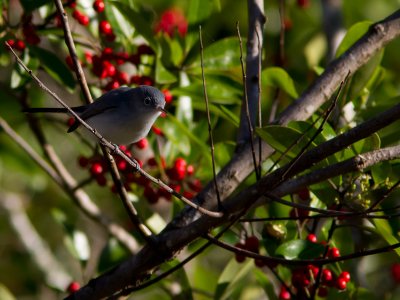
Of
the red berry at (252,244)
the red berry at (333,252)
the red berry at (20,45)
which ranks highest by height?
the red berry at (20,45)

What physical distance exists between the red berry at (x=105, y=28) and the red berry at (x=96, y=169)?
0.74 m

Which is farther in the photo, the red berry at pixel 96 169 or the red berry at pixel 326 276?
the red berry at pixel 96 169

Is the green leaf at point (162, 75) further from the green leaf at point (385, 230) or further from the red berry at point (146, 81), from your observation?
the green leaf at point (385, 230)

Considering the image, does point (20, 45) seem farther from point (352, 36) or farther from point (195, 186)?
point (352, 36)

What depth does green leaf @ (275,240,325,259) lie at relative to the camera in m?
3.01

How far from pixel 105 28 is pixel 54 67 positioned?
486 mm

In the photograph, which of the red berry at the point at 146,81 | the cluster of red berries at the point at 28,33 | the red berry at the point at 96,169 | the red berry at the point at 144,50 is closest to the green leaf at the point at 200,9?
the red berry at the point at 144,50

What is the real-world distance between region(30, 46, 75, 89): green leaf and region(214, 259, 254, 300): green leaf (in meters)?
1.28

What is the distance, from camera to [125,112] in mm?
3475

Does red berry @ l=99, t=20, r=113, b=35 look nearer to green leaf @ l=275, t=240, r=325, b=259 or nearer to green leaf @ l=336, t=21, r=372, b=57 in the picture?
green leaf @ l=336, t=21, r=372, b=57

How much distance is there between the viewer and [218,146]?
365cm

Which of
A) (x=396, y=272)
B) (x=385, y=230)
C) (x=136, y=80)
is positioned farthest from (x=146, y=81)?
(x=396, y=272)

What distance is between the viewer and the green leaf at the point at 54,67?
360 cm

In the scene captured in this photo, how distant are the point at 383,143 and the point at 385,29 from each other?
1.74ft
